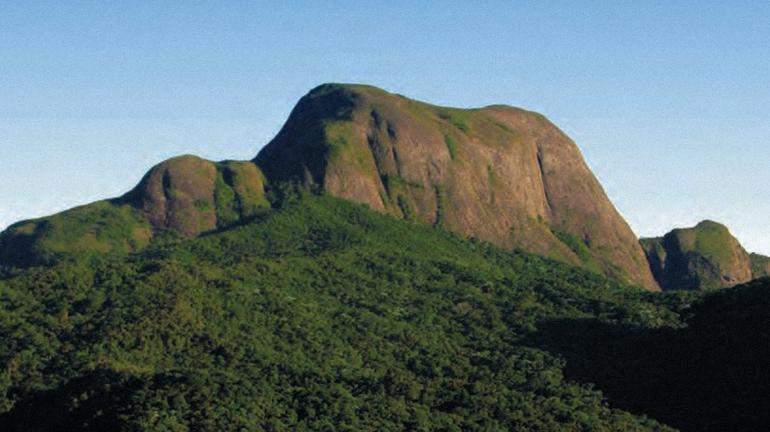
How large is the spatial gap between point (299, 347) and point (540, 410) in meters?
29.8

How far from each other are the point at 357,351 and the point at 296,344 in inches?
271

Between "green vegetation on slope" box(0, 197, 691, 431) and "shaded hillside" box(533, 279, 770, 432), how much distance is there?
10.5ft

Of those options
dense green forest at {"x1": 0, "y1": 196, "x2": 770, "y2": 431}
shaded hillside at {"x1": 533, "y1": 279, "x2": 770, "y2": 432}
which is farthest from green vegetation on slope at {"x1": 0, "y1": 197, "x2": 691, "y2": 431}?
shaded hillside at {"x1": 533, "y1": 279, "x2": 770, "y2": 432}

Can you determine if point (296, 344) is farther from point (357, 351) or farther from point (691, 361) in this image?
point (691, 361)

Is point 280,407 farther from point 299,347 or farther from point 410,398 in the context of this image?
point 299,347

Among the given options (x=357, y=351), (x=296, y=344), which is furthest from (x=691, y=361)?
(x=296, y=344)

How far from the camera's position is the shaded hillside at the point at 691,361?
140125 millimetres

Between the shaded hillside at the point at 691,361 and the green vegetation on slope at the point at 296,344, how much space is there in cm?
320

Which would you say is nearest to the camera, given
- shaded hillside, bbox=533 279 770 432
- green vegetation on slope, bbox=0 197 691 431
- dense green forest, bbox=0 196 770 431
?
green vegetation on slope, bbox=0 197 691 431

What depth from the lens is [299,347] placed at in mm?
151625

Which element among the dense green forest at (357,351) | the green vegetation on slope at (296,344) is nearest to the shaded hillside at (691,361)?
the dense green forest at (357,351)

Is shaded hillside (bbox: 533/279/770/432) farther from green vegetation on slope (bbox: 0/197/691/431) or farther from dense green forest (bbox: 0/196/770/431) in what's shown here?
green vegetation on slope (bbox: 0/197/691/431)

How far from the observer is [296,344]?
500ft

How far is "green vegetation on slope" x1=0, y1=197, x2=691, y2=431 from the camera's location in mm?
125875
